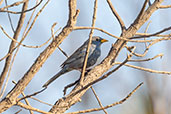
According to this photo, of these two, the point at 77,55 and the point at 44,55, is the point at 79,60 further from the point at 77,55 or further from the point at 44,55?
the point at 44,55

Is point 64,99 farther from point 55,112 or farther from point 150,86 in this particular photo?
point 150,86

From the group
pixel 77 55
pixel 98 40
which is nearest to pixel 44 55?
pixel 77 55

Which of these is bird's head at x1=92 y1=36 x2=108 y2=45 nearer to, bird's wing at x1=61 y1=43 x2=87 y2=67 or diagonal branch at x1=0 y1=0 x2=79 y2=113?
bird's wing at x1=61 y1=43 x2=87 y2=67

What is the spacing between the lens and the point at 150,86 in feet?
25.7

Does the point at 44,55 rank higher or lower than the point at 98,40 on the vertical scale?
higher

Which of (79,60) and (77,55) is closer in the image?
(79,60)

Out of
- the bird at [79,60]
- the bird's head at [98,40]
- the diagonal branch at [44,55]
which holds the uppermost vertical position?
the diagonal branch at [44,55]

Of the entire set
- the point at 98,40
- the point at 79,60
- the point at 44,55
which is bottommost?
the point at 79,60

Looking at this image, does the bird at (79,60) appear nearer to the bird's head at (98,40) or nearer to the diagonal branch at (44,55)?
the bird's head at (98,40)

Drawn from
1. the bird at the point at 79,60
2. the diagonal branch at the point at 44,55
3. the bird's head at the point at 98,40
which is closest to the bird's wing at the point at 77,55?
the bird at the point at 79,60

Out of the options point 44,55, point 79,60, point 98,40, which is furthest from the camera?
point 98,40

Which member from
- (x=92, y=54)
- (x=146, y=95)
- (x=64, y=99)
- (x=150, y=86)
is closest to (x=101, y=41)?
(x=92, y=54)

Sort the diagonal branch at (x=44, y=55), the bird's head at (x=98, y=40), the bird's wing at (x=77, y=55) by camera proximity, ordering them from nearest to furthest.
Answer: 1. the diagonal branch at (x=44, y=55)
2. the bird's wing at (x=77, y=55)
3. the bird's head at (x=98, y=40)

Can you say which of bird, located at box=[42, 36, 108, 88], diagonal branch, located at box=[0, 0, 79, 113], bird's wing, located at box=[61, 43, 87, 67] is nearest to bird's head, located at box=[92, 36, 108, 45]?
bird, located at box=[42, 36, 108, 88]
